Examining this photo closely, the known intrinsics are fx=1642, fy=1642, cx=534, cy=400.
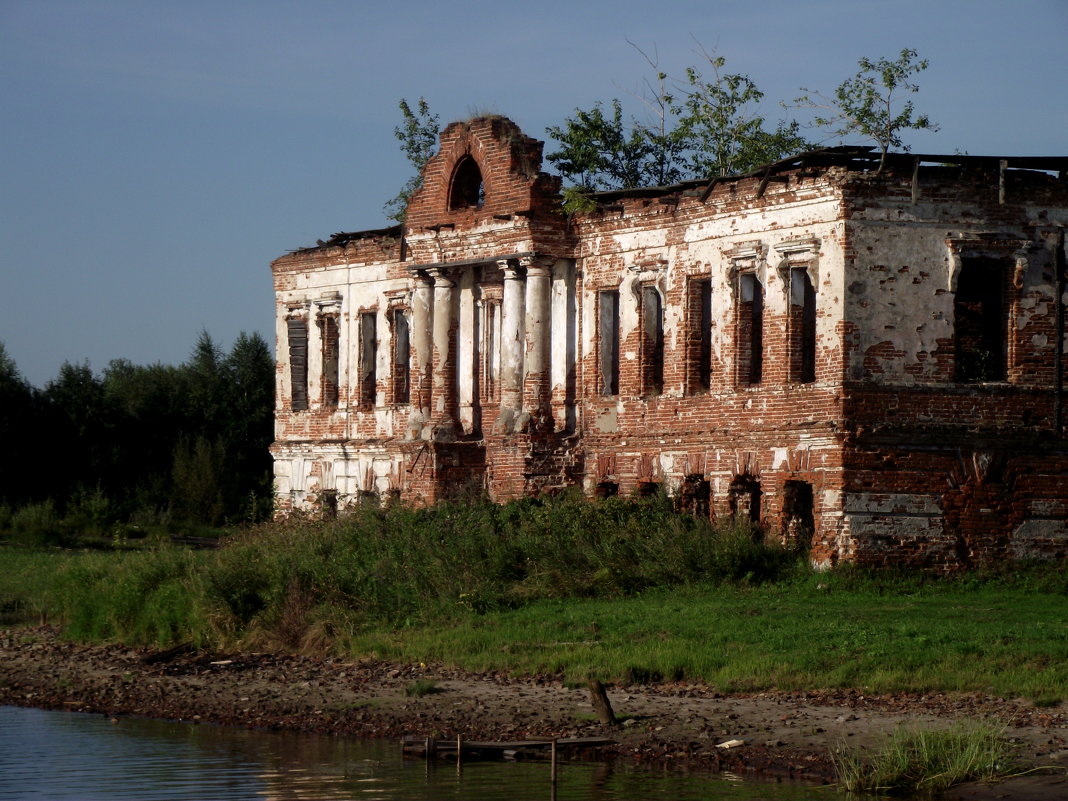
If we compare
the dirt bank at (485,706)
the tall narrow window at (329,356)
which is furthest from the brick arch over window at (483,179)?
the dirt bank at (485,706)

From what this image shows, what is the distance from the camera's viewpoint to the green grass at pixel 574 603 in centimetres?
1753

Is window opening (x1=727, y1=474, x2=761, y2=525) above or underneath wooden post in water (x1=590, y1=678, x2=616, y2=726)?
above

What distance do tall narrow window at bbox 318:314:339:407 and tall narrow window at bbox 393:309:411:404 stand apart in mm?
2296

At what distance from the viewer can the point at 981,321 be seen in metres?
24.8

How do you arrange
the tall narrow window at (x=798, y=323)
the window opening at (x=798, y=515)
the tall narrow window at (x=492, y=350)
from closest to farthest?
the window opening at (x=798, y=515) → the tall narrow window at (x=798, y=323) → the tall narrow window at (x=492, y=350)

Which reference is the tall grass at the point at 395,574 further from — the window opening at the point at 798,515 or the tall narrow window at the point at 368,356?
the tall narrow window at the point at 368,356

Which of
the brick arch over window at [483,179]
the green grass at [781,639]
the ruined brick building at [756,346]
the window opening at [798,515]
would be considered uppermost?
the brick arch over window at [483,179]

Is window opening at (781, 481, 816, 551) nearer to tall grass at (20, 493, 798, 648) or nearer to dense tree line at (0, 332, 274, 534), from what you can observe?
tall grass at (20, 493, 798, 648)

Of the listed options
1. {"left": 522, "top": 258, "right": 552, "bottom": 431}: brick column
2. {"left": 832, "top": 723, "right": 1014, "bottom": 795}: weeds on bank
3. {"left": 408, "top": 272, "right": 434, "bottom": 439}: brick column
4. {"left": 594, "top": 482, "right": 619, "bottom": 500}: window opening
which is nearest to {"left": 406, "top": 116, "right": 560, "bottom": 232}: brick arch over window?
{"left": 522, "top": 258, "right": 552, "bottom": 431}: brick column

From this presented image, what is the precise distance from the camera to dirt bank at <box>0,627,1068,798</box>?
15.0 metres

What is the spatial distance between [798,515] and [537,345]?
6241 millimetres

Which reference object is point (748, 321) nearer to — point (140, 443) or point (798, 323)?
point (798, 323)

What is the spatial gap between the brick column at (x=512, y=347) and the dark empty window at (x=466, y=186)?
212 cm

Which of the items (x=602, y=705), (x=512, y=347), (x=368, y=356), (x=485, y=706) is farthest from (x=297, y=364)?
(x=602, y=705)
